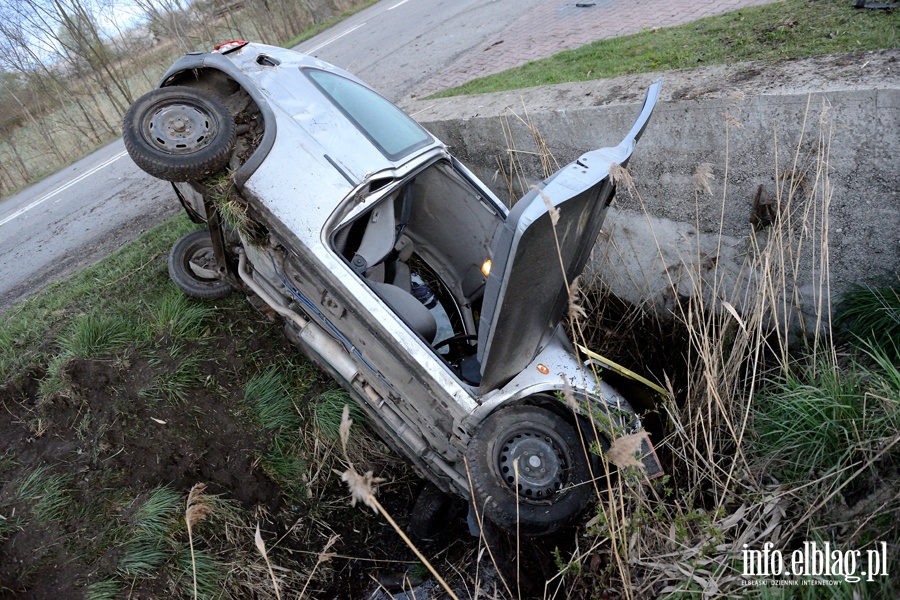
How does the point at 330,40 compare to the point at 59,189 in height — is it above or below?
above

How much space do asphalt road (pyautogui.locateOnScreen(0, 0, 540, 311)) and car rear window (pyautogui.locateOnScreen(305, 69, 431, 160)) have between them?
2849 millimetres

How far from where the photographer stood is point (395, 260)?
3900 millimetres

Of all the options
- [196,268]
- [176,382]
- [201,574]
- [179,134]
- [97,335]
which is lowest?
[201,574]

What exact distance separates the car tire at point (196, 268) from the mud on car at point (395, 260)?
14.8 inches

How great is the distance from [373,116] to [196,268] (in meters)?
1.80

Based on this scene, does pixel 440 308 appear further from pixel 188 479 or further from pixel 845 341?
pixel 845 341

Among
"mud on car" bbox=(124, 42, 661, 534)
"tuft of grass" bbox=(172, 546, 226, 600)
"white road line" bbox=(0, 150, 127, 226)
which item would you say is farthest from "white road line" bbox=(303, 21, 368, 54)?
"tuft of grass" bbox=(172, 546, 226, 600)

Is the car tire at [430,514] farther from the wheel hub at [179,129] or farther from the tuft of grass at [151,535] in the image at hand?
the wheel hub at [179,129]

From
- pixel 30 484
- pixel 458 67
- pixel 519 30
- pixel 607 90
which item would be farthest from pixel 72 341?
pixel 519 30

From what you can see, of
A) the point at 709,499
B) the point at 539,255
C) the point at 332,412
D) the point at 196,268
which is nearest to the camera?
the point at 539,255

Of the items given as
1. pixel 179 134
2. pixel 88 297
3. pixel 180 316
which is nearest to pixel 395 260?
pixel 179 134

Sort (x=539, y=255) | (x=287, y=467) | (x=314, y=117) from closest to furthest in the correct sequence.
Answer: (x=539, y=255)
(x=314, y=117)
(x=287, y=467)

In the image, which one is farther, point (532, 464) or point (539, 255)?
point (532, 464)

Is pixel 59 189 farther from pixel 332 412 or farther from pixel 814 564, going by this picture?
pixel 814 564
